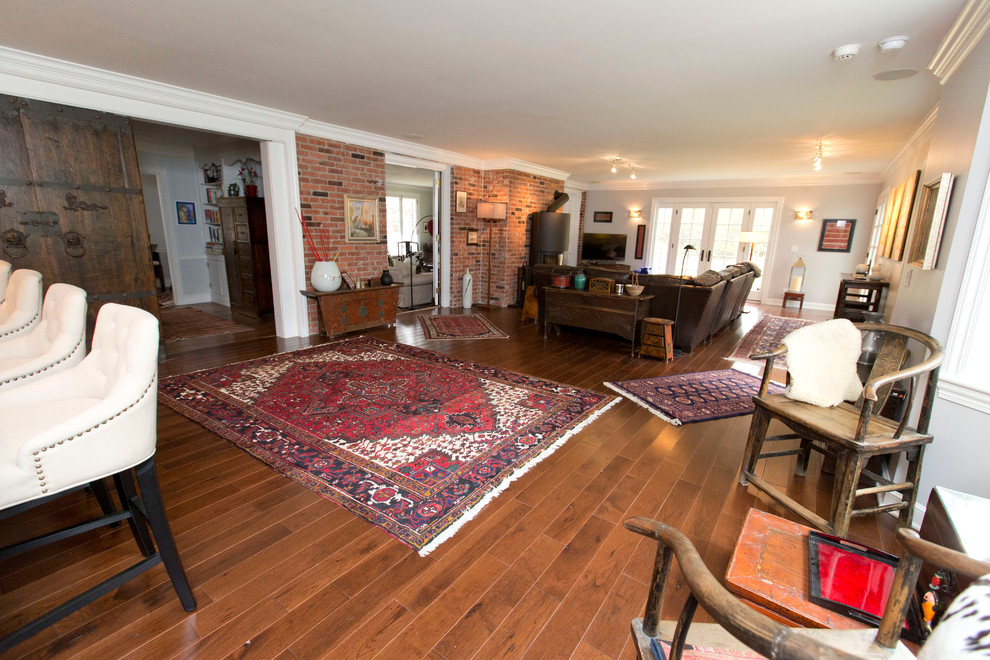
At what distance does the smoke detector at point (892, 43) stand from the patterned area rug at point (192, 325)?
21.0 ft

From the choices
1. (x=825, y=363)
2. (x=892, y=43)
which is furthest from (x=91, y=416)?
(x=892, y=43)

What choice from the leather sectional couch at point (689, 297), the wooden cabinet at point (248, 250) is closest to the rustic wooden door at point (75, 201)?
the wooden cabinet at point (248, 250)

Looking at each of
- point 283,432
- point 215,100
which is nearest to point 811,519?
point 283,432

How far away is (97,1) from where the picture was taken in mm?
2316

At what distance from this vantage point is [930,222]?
2.50m

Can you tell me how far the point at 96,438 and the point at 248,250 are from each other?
5.50 meters

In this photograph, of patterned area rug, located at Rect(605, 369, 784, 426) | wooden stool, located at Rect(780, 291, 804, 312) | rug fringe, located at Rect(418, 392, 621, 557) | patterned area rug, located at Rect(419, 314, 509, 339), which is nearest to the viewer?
rug fringe, located at Rect(418, 392, 621, 557)

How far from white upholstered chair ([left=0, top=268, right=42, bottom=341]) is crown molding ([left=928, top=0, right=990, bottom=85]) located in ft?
15.7

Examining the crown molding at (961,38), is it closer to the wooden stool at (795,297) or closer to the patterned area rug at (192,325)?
the wooden stool at (795,297)

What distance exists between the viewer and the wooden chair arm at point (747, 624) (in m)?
0.49

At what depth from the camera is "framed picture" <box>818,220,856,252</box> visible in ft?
25.1

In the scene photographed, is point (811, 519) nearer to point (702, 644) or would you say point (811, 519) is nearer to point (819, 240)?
point (702, 644)

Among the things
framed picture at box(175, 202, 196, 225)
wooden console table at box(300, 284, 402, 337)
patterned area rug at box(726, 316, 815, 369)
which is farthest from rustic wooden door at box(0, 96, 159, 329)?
patterned area rug at box(726, 316, 815, 369)

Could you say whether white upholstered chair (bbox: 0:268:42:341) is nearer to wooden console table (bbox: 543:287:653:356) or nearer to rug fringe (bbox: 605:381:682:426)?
rug fringe (bbox: 605:381:682:426)
